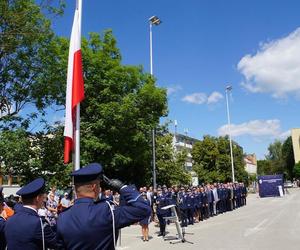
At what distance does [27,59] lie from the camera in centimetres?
2564

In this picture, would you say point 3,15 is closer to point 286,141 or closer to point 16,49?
point 16,49

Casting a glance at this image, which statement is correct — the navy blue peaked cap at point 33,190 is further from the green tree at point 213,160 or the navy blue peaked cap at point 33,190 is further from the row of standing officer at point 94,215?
the green tree at point 213,160

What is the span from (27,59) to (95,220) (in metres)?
23.4

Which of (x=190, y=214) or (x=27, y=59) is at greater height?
(x=27, y=59)

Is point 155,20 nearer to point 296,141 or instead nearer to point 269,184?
point 269,184

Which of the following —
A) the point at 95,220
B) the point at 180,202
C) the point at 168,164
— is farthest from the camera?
the point at 168,164

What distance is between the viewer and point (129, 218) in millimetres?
3629

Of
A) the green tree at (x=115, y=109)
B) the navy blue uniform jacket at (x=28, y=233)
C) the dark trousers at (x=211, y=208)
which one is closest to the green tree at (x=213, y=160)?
the green tree at (x=115, y=109)

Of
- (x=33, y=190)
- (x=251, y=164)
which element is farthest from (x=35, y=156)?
(x=251, y=164)

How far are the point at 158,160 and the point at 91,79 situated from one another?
14449 millimetres

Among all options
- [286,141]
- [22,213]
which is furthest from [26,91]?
[286,141]

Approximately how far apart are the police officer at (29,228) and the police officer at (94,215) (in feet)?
2.64

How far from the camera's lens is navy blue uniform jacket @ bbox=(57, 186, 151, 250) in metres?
3.56

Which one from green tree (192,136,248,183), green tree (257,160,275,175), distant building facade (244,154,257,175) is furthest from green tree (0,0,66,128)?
distant building facade (244,154,257,175)
